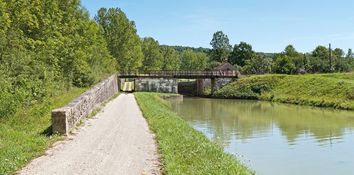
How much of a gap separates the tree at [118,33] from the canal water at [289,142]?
38.2 m

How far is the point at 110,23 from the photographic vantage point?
68312 millimetres

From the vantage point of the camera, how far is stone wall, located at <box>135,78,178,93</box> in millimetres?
66506

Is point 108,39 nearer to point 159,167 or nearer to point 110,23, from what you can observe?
point 110,23

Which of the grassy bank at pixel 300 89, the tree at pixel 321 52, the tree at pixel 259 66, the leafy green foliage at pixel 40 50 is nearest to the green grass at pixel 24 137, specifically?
the leafy green foliage at pixel 40 50

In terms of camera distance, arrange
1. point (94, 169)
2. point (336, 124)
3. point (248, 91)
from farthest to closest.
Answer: point (248, 91) < point (336, 124) < point (94, 169)

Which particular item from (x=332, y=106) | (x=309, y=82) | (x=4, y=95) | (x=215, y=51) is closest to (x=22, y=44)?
(x=4, y=95)

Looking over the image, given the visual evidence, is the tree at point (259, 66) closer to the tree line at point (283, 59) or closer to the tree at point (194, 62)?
the tree line at point (283, 59)

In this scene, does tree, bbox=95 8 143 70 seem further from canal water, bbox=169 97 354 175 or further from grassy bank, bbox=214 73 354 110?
canal water, bbox=169 97 354 175

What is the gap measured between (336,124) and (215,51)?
325ft

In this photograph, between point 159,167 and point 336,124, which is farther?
point 336,124

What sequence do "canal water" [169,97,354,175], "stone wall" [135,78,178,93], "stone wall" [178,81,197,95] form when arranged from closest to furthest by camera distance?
"canal water" [169,97,354,175] → "stone wall" [135,78,178,93] → "stone wall" [178,81,197,95]

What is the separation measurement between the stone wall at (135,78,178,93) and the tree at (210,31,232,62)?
192ft

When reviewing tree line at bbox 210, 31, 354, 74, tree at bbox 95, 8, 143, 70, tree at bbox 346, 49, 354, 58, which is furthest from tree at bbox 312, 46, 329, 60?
tree at bbox 95, 8, 143, 70

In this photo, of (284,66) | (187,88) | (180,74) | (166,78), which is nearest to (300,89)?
(180,74)
